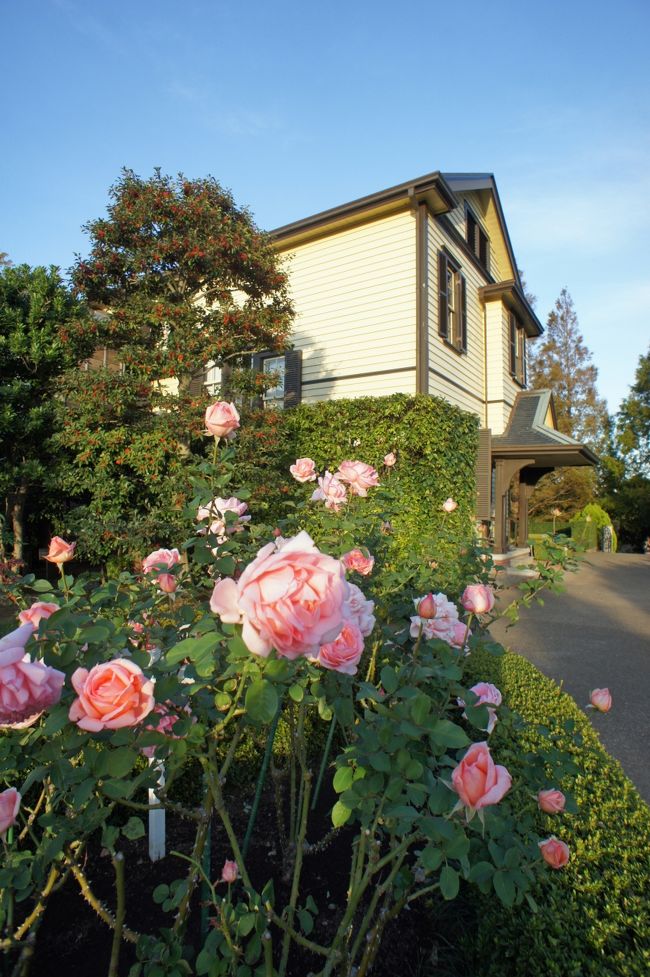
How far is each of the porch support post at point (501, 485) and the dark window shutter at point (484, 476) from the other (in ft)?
3.20

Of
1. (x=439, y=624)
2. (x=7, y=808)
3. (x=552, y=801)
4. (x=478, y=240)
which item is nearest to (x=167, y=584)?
(x=7, y=808)

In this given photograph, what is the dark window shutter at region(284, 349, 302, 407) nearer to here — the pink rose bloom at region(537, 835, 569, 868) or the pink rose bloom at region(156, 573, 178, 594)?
the pink rose bloom at region(156, 573, 178, 594)

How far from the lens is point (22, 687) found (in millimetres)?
778

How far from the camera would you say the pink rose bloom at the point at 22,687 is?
76 centimetres

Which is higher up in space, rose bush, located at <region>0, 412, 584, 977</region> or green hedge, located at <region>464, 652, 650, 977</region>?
rose bush, located at <region>0, 412, 584, 977</region>

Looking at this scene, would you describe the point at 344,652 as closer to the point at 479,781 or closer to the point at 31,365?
the point at 479,781

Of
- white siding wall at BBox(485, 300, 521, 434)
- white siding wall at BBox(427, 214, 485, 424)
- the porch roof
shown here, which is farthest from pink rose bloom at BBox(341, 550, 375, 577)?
white siding wall at BBox(485, 300, 521, 434)

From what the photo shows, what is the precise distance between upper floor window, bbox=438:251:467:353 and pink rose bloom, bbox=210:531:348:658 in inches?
396

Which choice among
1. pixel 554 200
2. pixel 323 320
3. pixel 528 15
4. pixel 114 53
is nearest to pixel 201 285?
pixel 114 53

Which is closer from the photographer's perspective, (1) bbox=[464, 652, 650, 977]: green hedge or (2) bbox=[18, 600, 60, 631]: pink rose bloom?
(2) bbox=[18, 600, 60, 631]: pink rose bloom

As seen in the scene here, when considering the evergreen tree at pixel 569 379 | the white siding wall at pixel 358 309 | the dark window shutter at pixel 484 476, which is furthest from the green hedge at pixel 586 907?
the evergreen tree at pixel 569 379

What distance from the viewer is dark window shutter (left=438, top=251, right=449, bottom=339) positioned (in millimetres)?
10031

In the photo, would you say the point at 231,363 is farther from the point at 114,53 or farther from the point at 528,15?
the point at 528,15

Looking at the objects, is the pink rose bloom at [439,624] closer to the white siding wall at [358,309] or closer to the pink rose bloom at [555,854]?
the pink rose bloom at [555,854]
